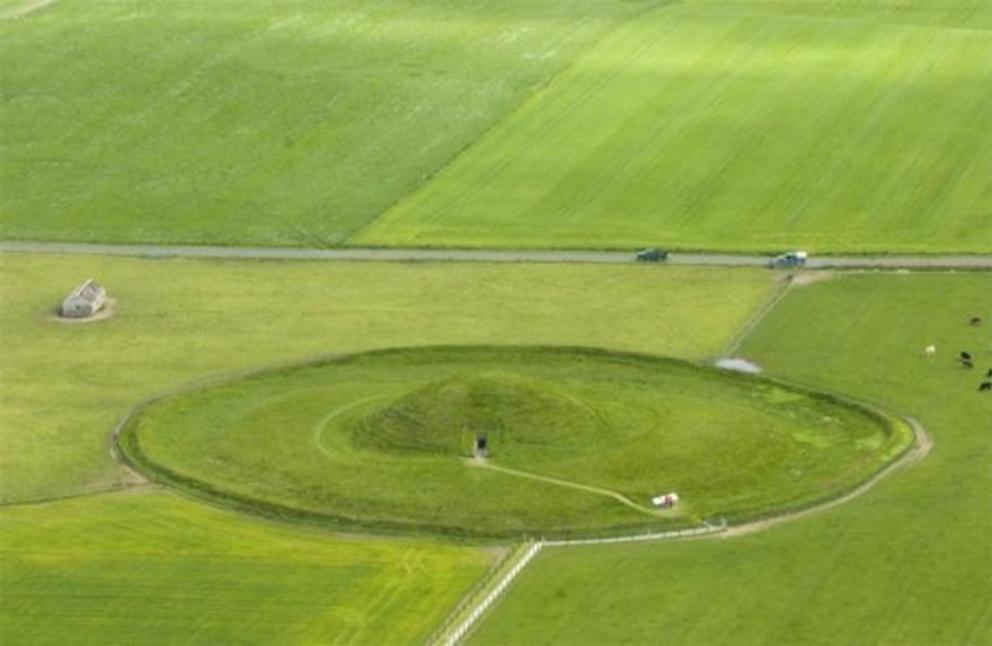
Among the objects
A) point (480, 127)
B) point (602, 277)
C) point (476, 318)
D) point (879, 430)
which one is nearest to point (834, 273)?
point (602, 277)

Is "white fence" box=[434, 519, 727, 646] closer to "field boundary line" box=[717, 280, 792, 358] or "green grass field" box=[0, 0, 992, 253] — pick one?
"field boundary line" box=[717, 280, 792, 358]

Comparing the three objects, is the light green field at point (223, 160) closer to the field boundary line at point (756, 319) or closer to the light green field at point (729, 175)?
the light green field at point (729, 175)

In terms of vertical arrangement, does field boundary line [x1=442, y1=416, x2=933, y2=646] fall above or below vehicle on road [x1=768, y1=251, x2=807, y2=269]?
below

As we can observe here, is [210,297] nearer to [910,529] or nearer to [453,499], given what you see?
[453,499]

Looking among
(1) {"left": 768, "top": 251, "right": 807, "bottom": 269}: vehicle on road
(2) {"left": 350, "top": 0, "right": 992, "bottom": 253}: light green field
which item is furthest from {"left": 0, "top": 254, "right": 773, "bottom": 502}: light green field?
(2) {"left": 350, "top": 0, "right": 992, "bottom": 253}: light green field

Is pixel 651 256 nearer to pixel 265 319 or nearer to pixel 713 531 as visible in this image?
pixel 265 319

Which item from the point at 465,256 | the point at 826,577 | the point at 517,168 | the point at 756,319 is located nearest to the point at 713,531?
the point at 826,577
